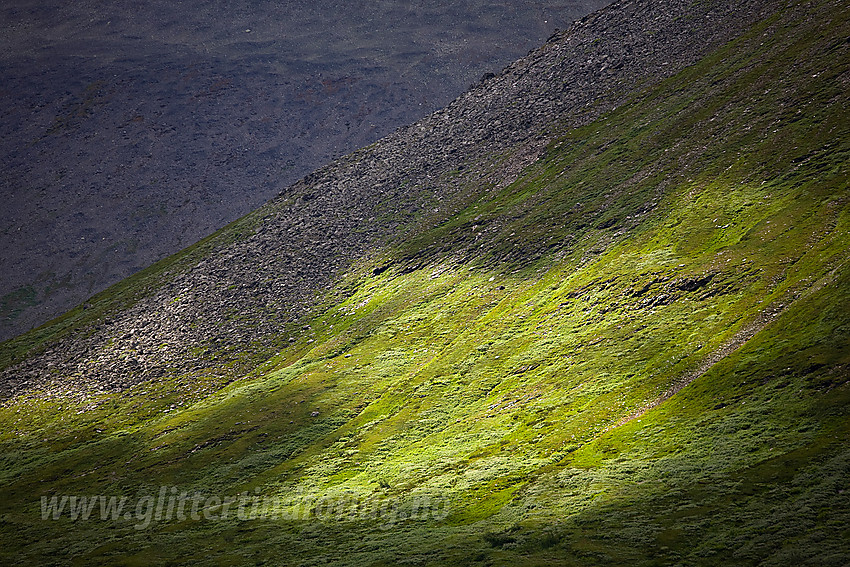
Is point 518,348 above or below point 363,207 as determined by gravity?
below

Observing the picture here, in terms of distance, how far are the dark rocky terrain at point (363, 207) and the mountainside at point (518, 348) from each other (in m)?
0.57

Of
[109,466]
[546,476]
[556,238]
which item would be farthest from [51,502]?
[556,238]

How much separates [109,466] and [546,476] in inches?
2086

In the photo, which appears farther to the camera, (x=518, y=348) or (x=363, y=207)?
(x=363, y=207)

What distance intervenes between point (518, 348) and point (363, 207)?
5591 cm

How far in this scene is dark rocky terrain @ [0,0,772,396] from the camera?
96.1 metres

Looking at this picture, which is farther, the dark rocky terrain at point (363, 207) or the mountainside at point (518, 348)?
the dark rocky terrain at point (363, 207)

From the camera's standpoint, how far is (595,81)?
112 metres

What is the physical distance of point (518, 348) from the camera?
219 ft

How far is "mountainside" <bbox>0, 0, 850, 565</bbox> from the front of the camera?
1491 inches

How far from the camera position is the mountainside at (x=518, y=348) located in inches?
1491

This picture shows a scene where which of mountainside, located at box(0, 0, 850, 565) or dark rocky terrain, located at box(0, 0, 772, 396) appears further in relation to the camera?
dark rocky terrain, located at box(0, 0, 772, 396)

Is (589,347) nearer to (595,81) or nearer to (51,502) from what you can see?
(51,502)

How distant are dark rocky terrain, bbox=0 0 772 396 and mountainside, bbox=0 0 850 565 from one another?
0.57 m
